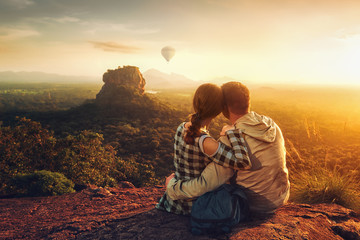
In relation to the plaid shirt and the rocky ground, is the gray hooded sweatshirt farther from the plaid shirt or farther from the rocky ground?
the rocky ground

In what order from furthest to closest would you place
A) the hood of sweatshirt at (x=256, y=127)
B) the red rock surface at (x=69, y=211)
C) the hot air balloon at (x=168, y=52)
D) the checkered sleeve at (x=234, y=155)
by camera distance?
the hot air balloon at (x=168, y=52) < the red rock surface at (x=69, y=211) < the hood of sweatshirt at (x=256, y=127) < the checkered sleeve at (x=234, y=155)

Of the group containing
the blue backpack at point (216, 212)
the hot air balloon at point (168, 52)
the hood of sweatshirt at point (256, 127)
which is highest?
the hot air balloon at point (168, 52)

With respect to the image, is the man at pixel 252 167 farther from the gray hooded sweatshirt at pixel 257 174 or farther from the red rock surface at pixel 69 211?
the red rock surface at pixel 69 211

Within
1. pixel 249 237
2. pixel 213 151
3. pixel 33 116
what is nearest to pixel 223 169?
pixel 213 151

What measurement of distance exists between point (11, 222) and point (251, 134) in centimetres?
408

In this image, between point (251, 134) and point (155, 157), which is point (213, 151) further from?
Answer: point (155, 157)

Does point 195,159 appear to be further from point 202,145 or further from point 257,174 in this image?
point 257,174

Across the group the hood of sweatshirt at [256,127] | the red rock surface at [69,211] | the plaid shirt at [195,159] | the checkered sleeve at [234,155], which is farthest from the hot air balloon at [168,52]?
the checkered sleeve at [234,155]

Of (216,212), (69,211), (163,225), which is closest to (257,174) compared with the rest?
(216,212)

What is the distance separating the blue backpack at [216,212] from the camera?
210cm

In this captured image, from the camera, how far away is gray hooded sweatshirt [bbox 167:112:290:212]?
2.18 m

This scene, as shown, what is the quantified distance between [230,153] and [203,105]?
1.64ft

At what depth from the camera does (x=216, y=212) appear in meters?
2.11

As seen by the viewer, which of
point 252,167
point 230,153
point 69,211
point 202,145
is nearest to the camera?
point 230,153
